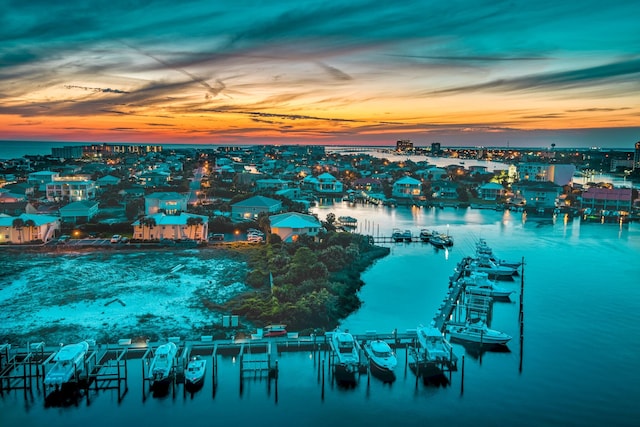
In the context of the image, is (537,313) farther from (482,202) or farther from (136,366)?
(482,202)

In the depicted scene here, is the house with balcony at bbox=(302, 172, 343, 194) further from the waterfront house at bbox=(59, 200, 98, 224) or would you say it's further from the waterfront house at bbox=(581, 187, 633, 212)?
the waterfront house at bbox=(59, 200, 98, 224)

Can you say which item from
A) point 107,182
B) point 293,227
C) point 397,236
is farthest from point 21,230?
point 107,182

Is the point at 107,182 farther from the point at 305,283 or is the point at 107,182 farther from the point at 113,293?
the point at 305,283

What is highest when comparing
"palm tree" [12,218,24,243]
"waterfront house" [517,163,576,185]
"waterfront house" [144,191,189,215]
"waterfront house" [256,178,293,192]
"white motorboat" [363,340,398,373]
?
"waterfront house" [517,163,576,185]

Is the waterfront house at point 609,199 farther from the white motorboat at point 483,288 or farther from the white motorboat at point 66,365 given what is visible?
the white motorboat at point 66,365

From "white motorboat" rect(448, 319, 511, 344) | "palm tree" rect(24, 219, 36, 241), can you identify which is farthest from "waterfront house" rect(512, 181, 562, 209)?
"palm tree" rect(24, 219, 36, 241)

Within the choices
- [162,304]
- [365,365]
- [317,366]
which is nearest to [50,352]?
[162,304]

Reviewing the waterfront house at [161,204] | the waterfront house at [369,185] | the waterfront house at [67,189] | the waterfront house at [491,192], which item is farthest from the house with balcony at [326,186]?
the waterfront house at [161,204]
